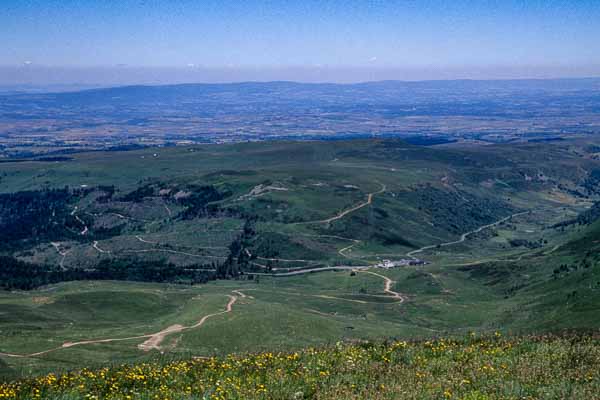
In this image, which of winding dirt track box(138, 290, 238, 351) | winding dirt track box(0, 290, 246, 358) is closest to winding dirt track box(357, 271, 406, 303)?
winding dirt track box(138, 290, 238, 351)

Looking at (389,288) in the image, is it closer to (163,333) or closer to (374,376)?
(163,333)

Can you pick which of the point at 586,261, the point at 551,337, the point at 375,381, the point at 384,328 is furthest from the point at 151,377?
the point at 586,261

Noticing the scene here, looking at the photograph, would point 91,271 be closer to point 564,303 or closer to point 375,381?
point 564,303

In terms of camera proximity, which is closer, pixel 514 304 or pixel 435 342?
pixel 435 342

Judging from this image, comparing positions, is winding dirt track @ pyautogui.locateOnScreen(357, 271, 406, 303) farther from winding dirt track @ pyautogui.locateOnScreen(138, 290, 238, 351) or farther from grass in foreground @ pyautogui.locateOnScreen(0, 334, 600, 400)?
grass in foreground @ pyautogui.locateOnScreen(0, 334, 600, 400)

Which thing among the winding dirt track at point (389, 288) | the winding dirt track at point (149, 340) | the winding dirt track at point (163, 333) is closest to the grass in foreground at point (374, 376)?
the winding dirt track at point (149, 340)

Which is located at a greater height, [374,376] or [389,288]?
[374,376]

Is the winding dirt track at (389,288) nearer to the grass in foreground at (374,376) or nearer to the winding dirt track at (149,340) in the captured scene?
the winding dirt track at (149,340)

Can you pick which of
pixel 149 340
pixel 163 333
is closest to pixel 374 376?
pixel 149 340

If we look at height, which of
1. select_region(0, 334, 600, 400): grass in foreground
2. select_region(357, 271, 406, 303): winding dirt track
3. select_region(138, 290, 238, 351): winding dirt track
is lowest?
select_region(357, 271, 406, 303): winding dirt track
